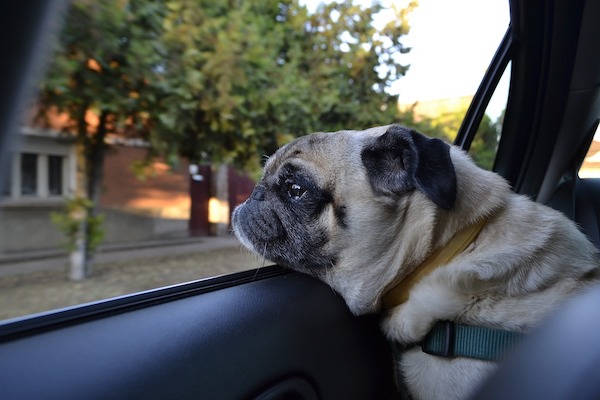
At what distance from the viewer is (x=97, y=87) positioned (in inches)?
120

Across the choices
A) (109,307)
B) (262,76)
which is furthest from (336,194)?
(262,76)

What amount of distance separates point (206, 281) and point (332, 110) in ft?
8.17

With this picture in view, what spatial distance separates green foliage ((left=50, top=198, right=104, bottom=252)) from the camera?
2.70 m

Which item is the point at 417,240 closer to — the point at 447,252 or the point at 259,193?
the point at 447,252

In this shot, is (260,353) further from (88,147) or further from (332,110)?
(332,110)

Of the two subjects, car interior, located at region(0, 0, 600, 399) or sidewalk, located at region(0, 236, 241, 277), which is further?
sidewalk, located at region(0, 236, 241, 277)

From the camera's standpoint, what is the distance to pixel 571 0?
261cm

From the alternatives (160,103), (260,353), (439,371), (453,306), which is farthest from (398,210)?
(160,103)

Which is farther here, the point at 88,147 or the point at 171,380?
the point at 88,147

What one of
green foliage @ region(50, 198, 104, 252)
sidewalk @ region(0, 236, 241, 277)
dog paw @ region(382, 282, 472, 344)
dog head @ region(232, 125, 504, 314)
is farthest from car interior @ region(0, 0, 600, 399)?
green foliage @ region(50, 198, 104, 252)

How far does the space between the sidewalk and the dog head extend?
39cm

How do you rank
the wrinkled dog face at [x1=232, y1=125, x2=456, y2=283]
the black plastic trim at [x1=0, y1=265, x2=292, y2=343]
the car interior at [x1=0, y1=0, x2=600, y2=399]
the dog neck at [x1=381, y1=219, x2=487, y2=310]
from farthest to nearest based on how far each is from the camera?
the wrinkled dog face at [x1=232, y1=125, x2=456, y2=283] < the dog neck at [x1=381, y1=219, x2=487, y2=310] < the black plastic trim at [x1=0, y1=265, x2=292, y2=343] < the car interior at [x1=0, y1=0, x2=600, y2=399]

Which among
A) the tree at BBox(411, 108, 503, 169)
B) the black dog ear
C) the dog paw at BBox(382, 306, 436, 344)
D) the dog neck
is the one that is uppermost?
the tree at BBox(411, 108, 503, 169)

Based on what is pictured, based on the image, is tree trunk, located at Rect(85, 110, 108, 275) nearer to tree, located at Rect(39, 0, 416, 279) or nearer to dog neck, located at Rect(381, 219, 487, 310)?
tree, located at Rect(39, 0, 416, 279)
